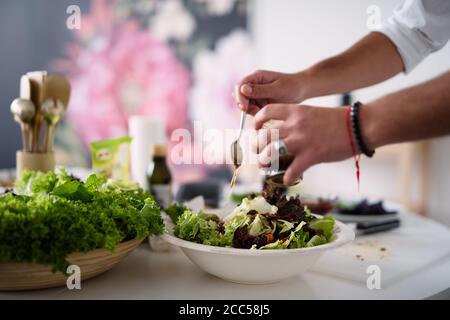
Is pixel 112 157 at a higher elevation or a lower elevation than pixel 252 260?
higher

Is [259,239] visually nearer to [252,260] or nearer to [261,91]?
[252,260]

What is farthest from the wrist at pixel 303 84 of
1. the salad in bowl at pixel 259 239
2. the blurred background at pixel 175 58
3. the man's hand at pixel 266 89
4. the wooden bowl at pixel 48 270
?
the blurred background at pixel 175 58

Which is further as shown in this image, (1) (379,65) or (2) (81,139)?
(2) (81,139)

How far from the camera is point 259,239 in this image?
924 millimetres

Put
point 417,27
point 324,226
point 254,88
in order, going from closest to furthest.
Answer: point 324,226, point 254,88, point 417,27

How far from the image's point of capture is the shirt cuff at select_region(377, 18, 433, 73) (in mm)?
1399

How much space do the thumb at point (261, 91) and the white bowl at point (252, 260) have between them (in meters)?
0.48

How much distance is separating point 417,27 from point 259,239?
0.87m

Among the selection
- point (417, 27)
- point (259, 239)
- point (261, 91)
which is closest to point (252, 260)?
point (259, 239)

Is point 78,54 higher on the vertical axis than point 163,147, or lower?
higher

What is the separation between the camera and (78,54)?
3344 millimetres
